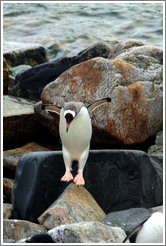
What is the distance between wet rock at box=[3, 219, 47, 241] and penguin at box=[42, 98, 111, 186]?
22.7 inches

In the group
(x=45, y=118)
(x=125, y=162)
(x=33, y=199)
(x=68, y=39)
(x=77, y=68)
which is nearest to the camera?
(x=33, y=199)

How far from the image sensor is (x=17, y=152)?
6066 millimetres

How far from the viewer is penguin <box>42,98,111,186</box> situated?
376 centimetres

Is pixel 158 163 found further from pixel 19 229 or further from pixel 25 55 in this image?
pixel 25 55

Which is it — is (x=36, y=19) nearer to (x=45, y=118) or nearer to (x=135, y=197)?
(x=45, y=118)

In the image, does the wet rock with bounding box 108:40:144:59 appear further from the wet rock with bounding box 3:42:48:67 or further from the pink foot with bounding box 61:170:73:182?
the wet rock with bounding box 3:42:48:67

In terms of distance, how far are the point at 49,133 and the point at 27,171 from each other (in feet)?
7.28

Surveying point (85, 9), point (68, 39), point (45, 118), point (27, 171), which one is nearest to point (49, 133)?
point (45, 118)

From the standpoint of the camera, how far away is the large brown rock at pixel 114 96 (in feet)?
17.5

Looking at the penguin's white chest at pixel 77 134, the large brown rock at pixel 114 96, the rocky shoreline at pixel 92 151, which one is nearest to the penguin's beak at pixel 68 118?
the penguin's white chest at pixel 77 134

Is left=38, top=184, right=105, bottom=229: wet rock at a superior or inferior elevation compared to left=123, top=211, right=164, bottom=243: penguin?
inferior

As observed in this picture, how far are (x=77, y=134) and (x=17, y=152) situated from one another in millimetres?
2376

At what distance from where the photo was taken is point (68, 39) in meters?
12.2

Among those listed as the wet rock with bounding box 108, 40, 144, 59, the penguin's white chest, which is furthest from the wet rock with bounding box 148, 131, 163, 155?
the penguin's white chest
